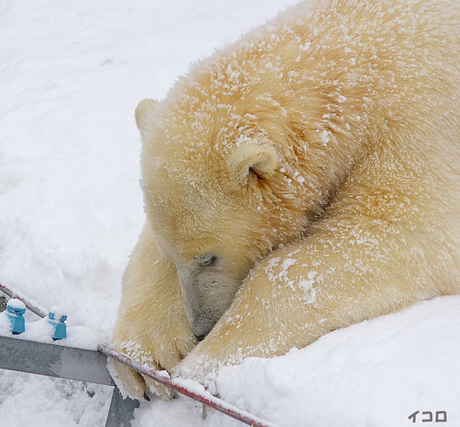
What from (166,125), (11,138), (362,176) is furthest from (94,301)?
(11,138)

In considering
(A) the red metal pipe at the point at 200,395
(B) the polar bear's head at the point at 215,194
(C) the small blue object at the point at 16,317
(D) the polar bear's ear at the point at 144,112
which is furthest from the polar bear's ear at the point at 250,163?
(C) the small blue object at the point at 16,317

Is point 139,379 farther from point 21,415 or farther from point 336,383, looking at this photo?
point 336,383

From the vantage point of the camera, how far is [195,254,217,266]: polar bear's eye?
259 centimetres

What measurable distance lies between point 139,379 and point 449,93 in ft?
6.60

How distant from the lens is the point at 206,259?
2600 mm

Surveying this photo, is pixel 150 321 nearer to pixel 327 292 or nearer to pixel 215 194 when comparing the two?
pixel 215 194

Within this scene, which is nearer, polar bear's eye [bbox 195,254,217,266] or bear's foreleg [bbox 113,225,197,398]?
polar bear's eye [bbox 195,254,217,266]

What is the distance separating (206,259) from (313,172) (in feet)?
2.17

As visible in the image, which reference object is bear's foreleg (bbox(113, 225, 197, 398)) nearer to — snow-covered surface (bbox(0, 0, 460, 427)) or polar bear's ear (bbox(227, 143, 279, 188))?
snow-covered surface (bbox(0, 0, 460, 427))

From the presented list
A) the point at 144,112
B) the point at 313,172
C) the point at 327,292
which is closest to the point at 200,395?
the point at 327,292

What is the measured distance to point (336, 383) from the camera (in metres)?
1.74

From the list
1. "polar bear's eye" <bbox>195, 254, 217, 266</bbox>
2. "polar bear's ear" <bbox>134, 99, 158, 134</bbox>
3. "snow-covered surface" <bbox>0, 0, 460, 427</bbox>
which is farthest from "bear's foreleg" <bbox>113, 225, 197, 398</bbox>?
"polar bear's ear" <bbox>134, 99, 158, 134</bbox>

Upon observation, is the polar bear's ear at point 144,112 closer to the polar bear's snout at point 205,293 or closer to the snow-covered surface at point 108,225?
the polar bear's snout at point 205,293

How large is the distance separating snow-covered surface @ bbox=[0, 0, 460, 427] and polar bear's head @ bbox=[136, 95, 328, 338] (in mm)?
609
